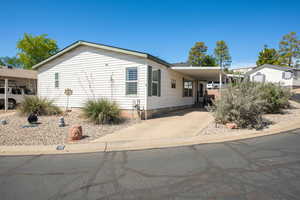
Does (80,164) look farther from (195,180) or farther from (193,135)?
(193,135)

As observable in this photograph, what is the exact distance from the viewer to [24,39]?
99.1 feet

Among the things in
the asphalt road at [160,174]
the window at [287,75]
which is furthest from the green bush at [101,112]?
the window at [287,75]

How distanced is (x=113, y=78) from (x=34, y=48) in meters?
29.3

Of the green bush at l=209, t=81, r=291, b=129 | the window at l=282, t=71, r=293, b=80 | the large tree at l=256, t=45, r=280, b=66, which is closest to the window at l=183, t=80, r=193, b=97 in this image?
the green bush at l=209, t=81, r=291, b=129

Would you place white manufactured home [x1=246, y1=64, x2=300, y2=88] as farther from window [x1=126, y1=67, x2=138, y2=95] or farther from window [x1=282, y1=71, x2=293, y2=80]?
window [x1=126, y1=67, x2=138, y2=95]

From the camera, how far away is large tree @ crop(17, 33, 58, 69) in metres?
30.3

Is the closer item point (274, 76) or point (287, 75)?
point (287, 75)

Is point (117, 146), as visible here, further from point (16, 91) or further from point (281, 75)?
point (281, 75)

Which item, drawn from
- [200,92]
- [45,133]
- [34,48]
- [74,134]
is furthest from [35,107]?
[34,48]

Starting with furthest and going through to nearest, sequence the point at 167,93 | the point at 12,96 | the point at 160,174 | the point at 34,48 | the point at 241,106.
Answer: the point at 34,48
the point at 12,96
the point at 167,93
the point at 241,106
the point at 160,174

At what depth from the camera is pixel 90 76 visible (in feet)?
34.9

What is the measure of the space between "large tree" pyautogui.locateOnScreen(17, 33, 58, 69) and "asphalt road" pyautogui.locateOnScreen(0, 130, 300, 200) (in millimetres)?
33331

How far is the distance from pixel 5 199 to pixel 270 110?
463 inches

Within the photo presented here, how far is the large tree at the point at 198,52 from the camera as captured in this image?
37497 mm
